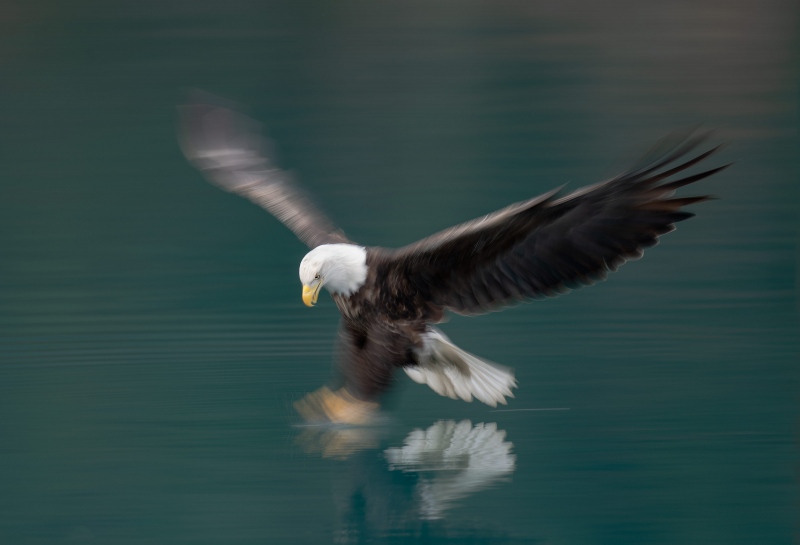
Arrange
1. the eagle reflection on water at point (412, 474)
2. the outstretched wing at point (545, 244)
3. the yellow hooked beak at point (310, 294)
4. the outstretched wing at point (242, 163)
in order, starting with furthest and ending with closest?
the outstretched wing at point (242, 163)
the yellow hooked beak at point (310, 294)
the outstretched wing at point (545, 244)
the eagle reflection on water at point (412, 474)

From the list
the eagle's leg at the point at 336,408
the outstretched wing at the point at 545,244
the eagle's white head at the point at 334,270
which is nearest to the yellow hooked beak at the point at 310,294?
the eagle's white head at the point at 334,270

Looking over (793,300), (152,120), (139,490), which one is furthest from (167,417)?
(152,120)

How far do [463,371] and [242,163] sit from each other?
1368 millimetres

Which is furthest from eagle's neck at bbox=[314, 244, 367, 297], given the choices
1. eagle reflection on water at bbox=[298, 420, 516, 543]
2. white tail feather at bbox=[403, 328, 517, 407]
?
eagle reflection on water at bbox=[298, 420, 516, 543]

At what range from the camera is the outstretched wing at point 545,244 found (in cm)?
331

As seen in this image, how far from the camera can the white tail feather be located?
385 cm

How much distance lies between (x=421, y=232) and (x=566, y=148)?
7.08 ft

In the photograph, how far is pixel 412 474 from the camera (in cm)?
348

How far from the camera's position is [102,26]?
485 inches

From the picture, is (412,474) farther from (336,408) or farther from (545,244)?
(545,244)

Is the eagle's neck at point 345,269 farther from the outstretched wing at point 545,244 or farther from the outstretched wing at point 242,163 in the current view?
the outstretched wing at point 242,163

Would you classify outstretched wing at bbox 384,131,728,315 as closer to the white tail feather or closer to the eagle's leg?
the white tail feather

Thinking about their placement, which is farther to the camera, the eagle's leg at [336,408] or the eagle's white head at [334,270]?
the eagle's leg at [336,408]

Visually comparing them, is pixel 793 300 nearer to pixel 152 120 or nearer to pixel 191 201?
pixel 191 201
